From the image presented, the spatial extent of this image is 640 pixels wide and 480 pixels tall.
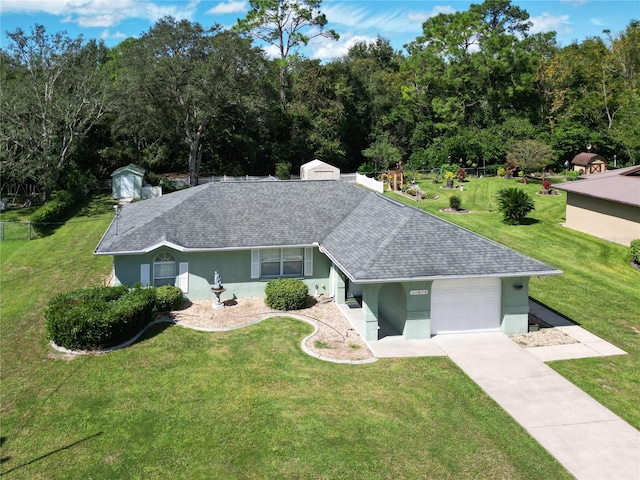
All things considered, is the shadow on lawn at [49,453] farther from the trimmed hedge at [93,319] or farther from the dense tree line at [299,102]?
the dense tree line at [299,102]

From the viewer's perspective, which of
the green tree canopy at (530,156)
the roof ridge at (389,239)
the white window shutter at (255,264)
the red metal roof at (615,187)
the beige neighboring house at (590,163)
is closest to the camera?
the roof ridge at (389,239)

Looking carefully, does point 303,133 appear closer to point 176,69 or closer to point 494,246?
point 176,69

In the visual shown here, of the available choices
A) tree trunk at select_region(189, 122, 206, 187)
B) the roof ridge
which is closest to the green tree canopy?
tree trunk at select_region(189, 122, 206, 187)

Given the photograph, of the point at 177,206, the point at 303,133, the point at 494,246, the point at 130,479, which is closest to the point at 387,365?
the point at 494,246

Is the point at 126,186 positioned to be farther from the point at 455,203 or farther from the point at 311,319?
the point at 311,319

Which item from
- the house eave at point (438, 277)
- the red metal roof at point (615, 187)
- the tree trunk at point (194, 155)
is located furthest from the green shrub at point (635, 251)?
the tree trunk at point (194, 155)

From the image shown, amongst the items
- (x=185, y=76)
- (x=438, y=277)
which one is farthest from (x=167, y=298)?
(x=185, y=76)

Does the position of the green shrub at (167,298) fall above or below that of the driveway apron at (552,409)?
above
